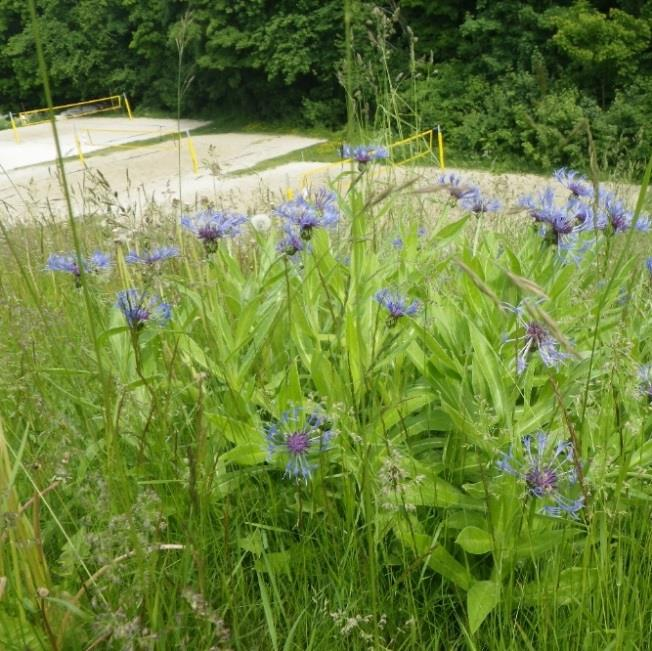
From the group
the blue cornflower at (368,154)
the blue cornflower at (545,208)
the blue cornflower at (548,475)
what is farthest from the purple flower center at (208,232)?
the blue cornflower at (548,475)

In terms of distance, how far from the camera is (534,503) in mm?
1177

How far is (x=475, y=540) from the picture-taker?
1.27 meters

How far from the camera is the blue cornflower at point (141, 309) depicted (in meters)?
1.37

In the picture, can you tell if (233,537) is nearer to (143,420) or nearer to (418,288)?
(143,420)

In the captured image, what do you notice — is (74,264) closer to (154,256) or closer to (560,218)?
(154,256)

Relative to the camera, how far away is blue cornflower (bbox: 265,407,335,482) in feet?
4.24

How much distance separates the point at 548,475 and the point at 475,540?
→ 0.62 feet

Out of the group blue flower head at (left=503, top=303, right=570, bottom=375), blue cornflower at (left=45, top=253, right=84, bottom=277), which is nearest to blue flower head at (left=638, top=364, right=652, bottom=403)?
blue flower head at (left=503, top=303, right=570, bottom=375)

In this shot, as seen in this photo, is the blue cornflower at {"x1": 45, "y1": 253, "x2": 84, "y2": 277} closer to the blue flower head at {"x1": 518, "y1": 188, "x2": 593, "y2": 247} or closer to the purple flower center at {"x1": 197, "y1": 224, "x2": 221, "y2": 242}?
the purple flower center at {"x1": 197, "y1": 224, "x2": 221, "y2": 242}

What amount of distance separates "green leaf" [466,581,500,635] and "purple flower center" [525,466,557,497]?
161mm

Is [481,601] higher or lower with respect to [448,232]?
lower

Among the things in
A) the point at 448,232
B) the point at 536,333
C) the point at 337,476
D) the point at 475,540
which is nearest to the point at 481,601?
the point at 475,540

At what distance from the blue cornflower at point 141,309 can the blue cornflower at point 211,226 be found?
175 mm

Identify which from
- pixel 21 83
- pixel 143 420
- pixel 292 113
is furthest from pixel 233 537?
pixel 21 83
